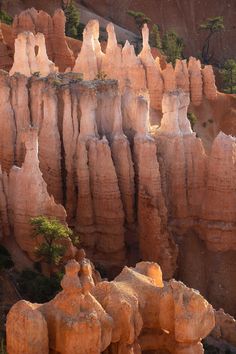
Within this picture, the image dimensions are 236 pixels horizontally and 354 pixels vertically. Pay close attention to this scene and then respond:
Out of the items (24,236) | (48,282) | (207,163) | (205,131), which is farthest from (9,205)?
(205,131)

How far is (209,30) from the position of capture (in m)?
65.0

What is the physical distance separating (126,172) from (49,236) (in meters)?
4.98

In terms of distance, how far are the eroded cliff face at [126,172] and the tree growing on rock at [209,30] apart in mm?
30114

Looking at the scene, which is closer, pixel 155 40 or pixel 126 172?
pixel 126 172

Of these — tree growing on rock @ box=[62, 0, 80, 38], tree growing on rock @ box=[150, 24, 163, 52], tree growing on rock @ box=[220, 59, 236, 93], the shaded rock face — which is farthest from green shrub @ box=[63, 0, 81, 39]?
the shaded rock face

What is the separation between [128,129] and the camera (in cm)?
3030

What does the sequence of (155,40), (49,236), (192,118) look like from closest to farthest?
(49,236)
(192,118)
(155,40)

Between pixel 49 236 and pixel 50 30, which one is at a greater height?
pixel 50 30

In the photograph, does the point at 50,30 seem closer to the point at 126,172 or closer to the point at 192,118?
the point at 192,118

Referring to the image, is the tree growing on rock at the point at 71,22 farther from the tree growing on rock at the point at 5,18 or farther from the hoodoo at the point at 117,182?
the hoodoo at the point at 117,182

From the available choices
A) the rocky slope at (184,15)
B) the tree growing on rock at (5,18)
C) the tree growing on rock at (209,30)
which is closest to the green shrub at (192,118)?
the tree growing on rock at (5,18)

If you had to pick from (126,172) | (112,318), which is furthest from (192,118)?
(112,318)

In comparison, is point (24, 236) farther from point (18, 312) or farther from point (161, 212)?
point (18, 312)

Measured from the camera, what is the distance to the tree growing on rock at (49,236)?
2539 centimetres
